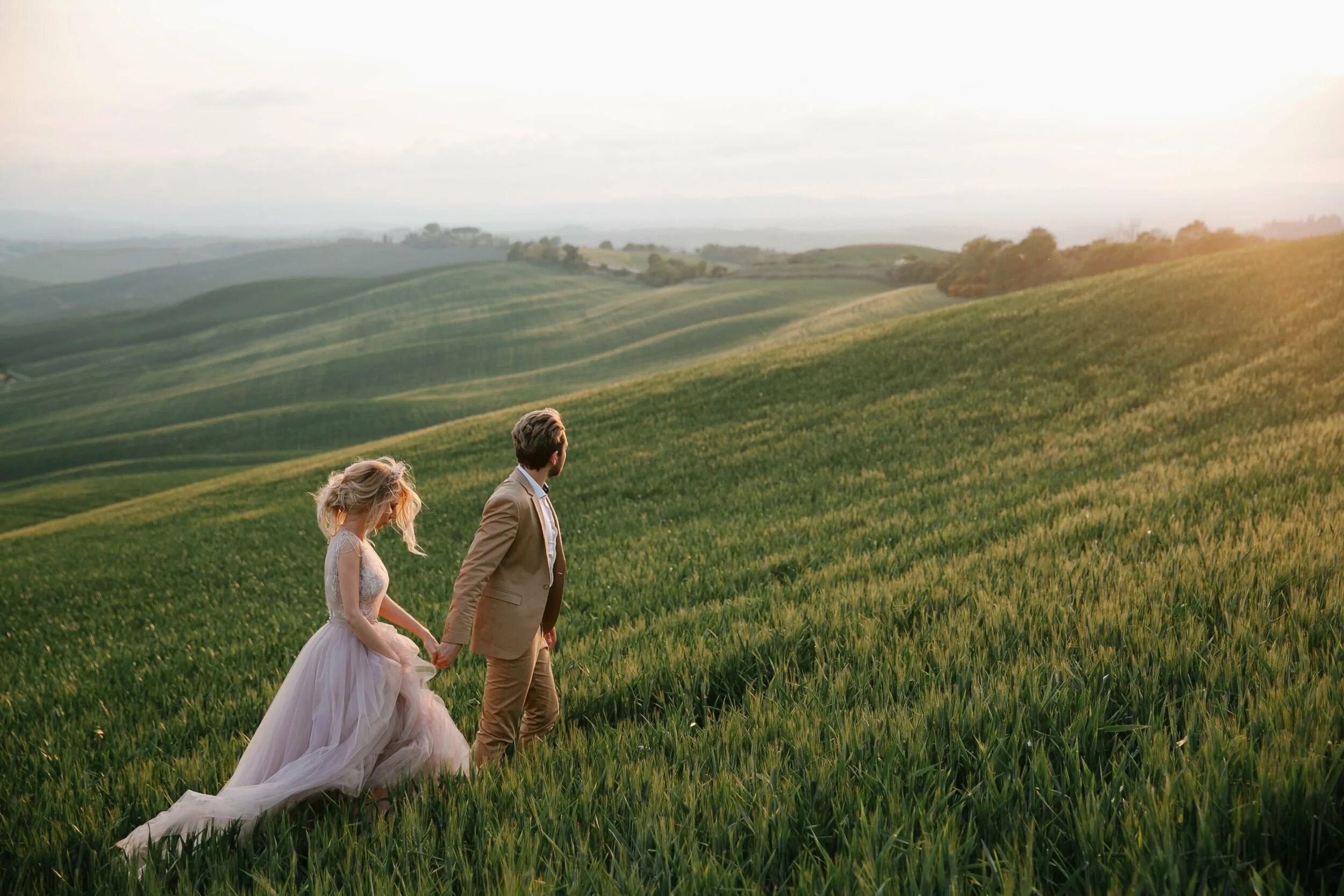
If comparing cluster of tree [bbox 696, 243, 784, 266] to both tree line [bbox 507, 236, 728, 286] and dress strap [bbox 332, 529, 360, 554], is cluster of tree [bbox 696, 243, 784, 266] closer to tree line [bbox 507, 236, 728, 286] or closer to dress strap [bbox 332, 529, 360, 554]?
tree line [bbox 507, 236, 728, 286]

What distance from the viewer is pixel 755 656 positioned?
5840 mm

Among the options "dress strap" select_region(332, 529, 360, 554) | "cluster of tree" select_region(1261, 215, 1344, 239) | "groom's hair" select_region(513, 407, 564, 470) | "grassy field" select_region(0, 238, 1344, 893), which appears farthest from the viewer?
"cluster of tree" select_region(1261, 215, 1344, 239)

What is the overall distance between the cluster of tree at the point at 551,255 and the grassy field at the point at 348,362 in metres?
6.53

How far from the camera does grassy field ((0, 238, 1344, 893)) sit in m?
2.92

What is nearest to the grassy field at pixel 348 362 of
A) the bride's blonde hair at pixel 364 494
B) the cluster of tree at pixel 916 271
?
the cluster of tree at pixel 916 271

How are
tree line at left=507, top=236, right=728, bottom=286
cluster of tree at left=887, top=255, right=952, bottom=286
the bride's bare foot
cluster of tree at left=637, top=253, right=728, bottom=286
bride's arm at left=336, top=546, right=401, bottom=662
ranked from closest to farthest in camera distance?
the bride's bare foot → bride's arm at left=336, top=546, right=401, bottom=662 → cluster of tree at left=887, top=255, right=952, bottom=286 → cluster of tree at left=637, top=253, right=728, bottom=286 → tree line at left=507, top=236, right=728, bottom=286

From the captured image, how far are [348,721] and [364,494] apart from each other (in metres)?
1.40

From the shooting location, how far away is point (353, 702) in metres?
4.77

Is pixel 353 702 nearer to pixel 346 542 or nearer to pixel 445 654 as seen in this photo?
pixel 445 654

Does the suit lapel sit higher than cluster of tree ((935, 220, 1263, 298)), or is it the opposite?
cluster of tree ((935, 220, 1263, 298))

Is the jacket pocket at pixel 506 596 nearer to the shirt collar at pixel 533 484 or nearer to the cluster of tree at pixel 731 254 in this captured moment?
the shirt collar at pixel 533 484

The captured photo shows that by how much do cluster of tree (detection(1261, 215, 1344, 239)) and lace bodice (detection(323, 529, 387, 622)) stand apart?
74.5 metres

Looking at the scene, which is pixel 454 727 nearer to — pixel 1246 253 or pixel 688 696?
pixel 688 696

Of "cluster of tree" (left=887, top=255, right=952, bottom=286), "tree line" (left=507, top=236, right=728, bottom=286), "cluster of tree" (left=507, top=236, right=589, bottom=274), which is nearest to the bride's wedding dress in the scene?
"cluster of tree" (left=887, top=255, right=952, bottom=286)
